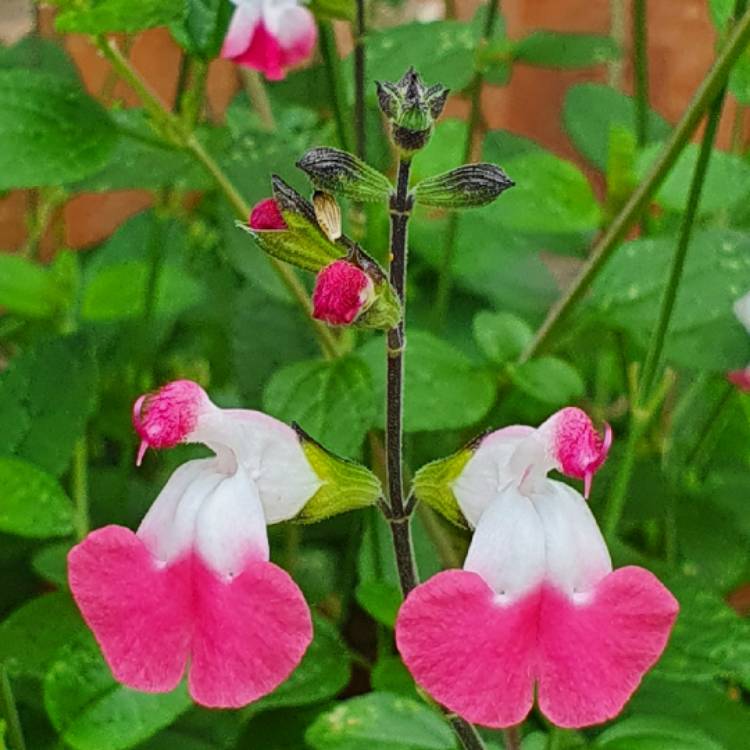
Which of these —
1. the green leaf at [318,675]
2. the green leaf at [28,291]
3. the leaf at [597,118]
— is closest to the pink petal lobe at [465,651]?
the green leaf at [318,675]

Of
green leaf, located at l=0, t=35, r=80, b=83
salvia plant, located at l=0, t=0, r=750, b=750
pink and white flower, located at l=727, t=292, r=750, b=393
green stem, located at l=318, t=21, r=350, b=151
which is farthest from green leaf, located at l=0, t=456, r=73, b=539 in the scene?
green leaf, located at l=0, t=35, r=80, b=83

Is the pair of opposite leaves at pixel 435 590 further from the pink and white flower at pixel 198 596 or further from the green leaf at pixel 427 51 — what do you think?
the green leaf at pixel 427 51

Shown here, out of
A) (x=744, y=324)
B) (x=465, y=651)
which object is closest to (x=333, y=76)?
(x=744, y=324)

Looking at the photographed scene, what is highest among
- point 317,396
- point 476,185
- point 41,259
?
point 476,185

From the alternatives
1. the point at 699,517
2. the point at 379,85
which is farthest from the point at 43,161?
the point at 699,517

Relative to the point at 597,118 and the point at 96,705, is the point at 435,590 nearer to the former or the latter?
the point at 96,705

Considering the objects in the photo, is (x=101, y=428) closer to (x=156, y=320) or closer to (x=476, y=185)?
(x=156, y=320)
